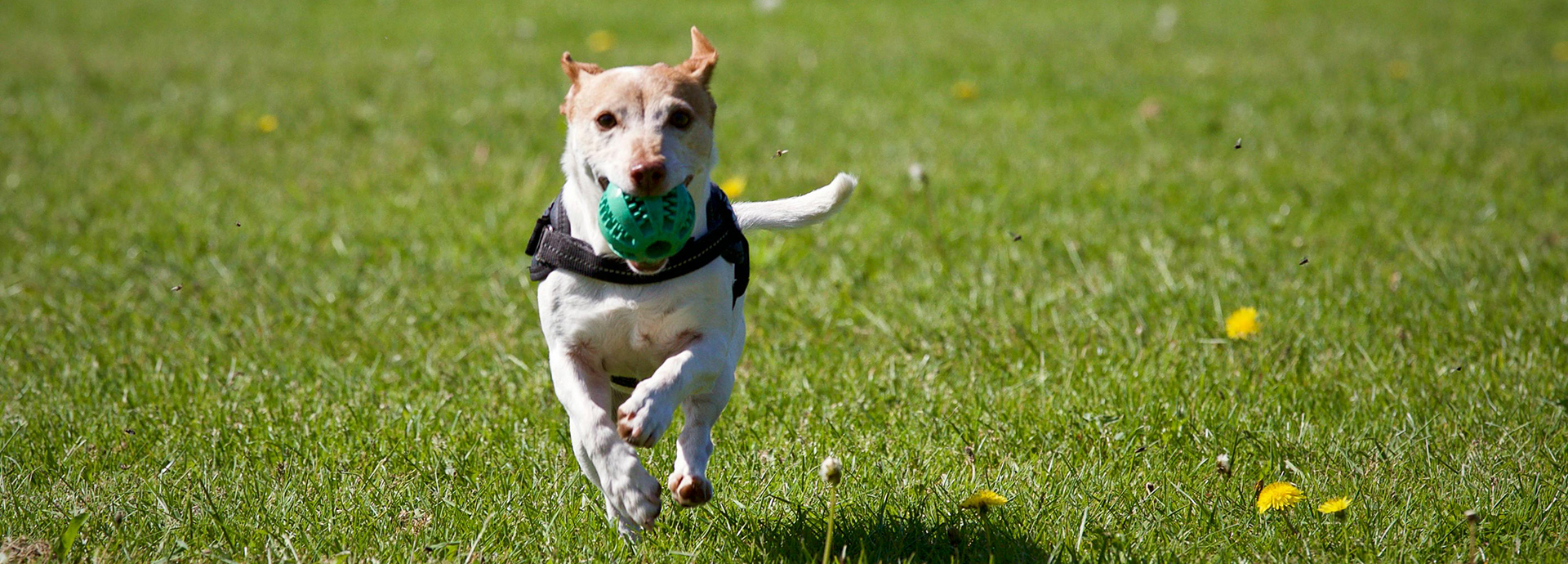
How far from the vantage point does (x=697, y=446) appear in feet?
8.93

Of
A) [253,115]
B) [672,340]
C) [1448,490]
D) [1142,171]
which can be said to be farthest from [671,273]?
[253,115]

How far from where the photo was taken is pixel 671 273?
8.77 feet

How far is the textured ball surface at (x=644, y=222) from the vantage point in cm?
241

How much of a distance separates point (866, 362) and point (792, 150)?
3117 mm

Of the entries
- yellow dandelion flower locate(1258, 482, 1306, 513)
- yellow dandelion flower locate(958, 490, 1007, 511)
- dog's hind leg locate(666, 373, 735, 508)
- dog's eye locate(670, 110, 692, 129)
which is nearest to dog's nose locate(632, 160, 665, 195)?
dog's eye locate(670, 110, 692, 129)

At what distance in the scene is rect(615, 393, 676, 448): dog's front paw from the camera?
8.12ft

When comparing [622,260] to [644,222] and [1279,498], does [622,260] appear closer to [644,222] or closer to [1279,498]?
[644,222]

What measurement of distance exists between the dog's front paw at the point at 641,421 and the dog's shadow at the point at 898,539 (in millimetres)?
467

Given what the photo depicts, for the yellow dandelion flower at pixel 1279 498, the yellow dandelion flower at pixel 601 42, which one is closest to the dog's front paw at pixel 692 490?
the yellow dandelion flower at pixel 1279 498

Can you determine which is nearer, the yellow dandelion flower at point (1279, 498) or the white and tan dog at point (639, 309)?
the white and tan dog at point (639, 309)

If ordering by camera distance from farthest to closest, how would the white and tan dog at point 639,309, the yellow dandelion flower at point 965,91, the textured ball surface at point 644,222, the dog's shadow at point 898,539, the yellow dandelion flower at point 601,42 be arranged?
the yellow dandelion flower at point 601,42, the yellow dandelion flower at point 965,91, the dog's shadow at point 898,539, the white and tan dog at point 639,309, the textured ball surface at point 644,222

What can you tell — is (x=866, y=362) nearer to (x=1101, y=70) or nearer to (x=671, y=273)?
(x=671, y=273)

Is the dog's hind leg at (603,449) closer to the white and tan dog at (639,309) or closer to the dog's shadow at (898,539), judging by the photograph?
the white and tan dog at (639,309)

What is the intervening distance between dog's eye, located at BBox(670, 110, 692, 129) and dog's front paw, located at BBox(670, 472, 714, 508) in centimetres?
70
